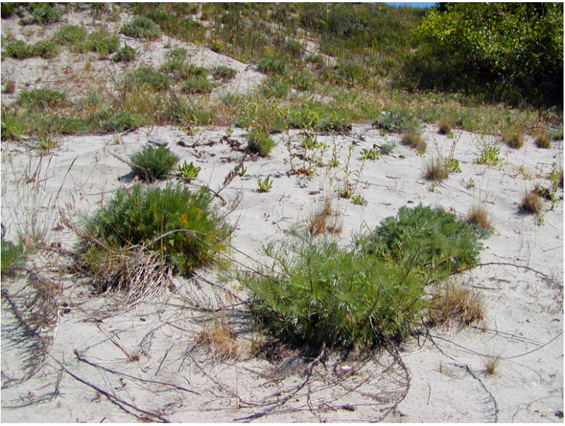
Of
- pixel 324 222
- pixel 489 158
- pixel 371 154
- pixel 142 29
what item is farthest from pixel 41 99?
pixel 489 158

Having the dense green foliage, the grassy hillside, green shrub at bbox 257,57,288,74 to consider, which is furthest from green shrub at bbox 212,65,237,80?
the dense green foliage

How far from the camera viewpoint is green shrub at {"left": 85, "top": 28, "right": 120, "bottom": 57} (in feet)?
40.4

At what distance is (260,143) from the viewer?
682cm

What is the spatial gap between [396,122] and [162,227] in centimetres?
555

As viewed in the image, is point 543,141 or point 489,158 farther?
point 543,141

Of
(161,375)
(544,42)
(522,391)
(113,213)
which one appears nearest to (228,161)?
(113,213)

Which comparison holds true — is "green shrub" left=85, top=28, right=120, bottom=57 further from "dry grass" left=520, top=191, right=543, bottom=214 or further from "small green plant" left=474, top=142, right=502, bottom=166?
"dry grass" left=520, top=191, right=543, bottom=214

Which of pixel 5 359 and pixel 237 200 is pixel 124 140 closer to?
pixel 237 200

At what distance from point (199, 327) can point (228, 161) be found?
3372mm

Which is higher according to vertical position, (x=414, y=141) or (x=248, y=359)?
(x=414, y=141)

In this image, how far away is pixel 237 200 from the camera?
5.42 meters

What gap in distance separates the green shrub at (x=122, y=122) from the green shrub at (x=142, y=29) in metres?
6.52

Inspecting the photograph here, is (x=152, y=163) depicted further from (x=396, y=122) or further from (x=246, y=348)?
(x=396, y=122)

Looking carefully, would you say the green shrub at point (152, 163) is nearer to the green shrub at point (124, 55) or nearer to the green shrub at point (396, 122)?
the green shrub at point (396, 122)
